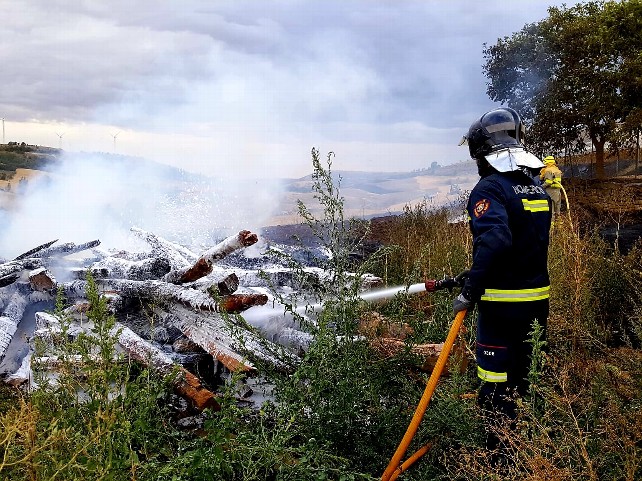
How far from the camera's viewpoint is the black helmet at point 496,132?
4.27 m

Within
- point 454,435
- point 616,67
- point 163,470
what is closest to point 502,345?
point 454,435

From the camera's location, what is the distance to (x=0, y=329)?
5.37 m

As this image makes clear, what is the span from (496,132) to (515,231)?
0.72m

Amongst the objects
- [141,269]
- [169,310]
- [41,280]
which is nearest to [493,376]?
[169,310]

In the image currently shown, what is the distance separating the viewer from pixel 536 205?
4172 mm

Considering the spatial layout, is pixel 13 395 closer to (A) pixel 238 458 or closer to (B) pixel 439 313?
(A) pixel 238 458

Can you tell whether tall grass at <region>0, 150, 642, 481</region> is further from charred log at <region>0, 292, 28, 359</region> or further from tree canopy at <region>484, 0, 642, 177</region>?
tree canopy at <region>484, 0, 642, 177</region>

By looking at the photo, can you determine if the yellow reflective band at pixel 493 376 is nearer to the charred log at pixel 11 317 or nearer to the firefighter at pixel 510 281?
the firefighter at pixel 510 281

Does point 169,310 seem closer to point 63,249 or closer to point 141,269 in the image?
point 141,269

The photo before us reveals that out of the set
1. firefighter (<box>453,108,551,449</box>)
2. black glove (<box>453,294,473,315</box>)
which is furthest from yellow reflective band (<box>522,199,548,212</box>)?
black glove (<box>453,294,473,315</box>)

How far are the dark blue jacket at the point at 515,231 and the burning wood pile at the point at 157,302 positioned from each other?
5.18 ft

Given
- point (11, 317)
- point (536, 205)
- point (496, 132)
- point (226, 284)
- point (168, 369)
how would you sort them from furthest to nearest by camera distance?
point (11, 317), point (226, 284), point (168, 369), point (496, 132), point (536, 205)

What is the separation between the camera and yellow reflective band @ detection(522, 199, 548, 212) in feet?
13.5

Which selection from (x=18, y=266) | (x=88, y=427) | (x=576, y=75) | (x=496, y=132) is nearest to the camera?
(x=88, y=427)
